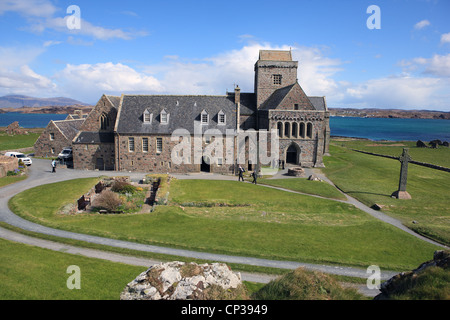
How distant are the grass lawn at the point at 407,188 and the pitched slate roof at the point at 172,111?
65.0 feet

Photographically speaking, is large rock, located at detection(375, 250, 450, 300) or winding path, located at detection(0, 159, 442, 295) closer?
large rock, located at detection(375, 250, 450, 300)

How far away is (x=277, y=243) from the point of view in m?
21.6

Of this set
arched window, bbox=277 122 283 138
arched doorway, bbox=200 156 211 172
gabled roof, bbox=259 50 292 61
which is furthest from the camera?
gabled roof, bbox=259 50 292 61

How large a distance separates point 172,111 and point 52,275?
3725 cm

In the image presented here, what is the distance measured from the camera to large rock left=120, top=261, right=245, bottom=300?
11.1m

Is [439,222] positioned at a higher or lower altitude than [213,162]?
lower

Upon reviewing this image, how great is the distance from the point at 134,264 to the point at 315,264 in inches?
435

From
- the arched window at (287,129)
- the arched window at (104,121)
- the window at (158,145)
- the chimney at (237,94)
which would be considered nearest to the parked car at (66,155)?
the arched window at (104,121)

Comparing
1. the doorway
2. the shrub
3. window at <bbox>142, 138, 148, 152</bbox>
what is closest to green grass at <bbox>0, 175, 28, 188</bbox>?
window at <bbox>142, 138, 148, 152</bbox>

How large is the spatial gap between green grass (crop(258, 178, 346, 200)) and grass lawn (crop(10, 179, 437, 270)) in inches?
106

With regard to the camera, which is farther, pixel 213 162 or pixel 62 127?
pixel 62 127

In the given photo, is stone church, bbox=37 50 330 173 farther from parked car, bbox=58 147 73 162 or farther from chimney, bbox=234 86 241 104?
parked car, bbox=58 147 73 162
